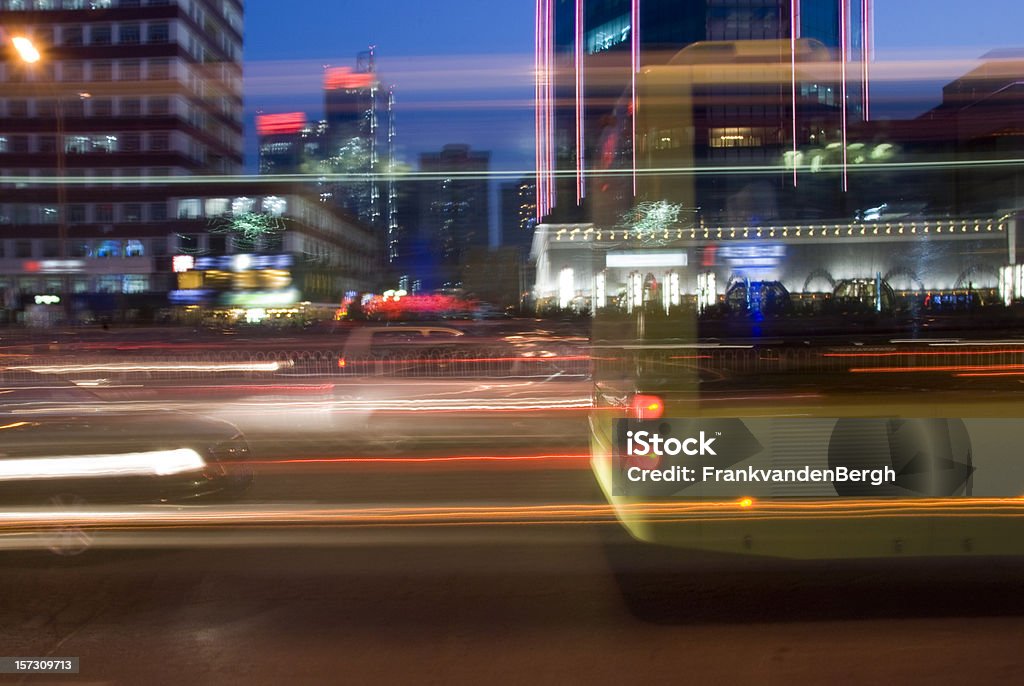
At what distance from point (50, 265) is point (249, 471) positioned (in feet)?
6.58

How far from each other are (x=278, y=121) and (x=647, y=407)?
2752mm

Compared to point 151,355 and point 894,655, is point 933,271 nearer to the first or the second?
point 894,655

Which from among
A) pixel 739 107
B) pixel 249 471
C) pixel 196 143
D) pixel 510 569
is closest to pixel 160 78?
pixel 196 143

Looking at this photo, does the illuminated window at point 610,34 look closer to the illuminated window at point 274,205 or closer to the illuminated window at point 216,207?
the illuminated window at point 274,205

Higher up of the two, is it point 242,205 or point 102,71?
point 102,71

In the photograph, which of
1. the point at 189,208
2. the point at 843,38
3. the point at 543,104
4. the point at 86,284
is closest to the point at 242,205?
the point at 189,208

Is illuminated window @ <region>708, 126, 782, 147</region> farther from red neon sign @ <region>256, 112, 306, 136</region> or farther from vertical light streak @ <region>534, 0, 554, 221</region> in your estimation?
red neon sign @ <region>256, 112, 306, 136</region>

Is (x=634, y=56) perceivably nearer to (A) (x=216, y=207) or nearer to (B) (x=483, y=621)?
(A) (x=216, y=207)

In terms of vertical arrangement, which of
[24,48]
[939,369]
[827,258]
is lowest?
[939,369]

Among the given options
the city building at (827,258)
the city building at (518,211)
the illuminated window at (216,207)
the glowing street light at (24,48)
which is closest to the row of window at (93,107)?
the glowing street light at (24,48)

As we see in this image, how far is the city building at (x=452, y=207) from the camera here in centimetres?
457

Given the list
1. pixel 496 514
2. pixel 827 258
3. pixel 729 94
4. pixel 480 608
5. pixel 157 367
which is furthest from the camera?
pixel 157 367

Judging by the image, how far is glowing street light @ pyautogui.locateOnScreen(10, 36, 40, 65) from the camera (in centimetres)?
468

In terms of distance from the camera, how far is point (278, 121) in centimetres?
459
